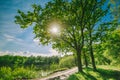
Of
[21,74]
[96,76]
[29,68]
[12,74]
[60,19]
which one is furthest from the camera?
[29,68]

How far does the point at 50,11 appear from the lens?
2131cm

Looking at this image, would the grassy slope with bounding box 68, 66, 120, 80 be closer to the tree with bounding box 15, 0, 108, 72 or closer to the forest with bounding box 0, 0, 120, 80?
the forest with bounding box 0, 0, 120, 80

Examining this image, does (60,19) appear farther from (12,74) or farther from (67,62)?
(67,62)

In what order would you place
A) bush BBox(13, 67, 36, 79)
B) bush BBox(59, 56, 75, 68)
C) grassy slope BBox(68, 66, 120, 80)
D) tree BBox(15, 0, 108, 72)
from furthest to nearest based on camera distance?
bush BBox(59, 56, 75, 68) → bush BBox(13, 67, 36, 79) → tree BBox(15, 0, 108, 72) → grassy slope BBox(68, 66, 120, 80)

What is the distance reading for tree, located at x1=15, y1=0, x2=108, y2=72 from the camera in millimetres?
21281

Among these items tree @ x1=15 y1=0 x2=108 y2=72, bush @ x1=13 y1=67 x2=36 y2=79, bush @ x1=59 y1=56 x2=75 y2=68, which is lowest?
bush @ x1=13 y1=67 x2=36 y2=79

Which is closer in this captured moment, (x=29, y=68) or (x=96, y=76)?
(x=96, y=76)

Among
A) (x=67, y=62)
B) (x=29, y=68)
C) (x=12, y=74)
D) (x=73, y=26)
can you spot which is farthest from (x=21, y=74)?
(x=67, y=62)

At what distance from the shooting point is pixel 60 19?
71.4 feet

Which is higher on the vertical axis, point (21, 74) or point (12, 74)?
point (12, 74)

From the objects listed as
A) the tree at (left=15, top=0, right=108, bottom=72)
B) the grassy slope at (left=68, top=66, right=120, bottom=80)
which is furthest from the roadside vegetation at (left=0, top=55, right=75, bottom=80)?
the grassy slope at (left=68, top=66, right=120, bottom=80)

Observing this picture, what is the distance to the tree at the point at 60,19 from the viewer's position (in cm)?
2128

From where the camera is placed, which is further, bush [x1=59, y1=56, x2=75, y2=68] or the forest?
bush [x1=59, y1=56, x2=75, y2=68]

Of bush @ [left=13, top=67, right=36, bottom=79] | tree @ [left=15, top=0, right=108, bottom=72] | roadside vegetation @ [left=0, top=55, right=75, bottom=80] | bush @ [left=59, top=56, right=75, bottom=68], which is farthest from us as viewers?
bush @ [left=59, top=56, right=75, bottom=68]
